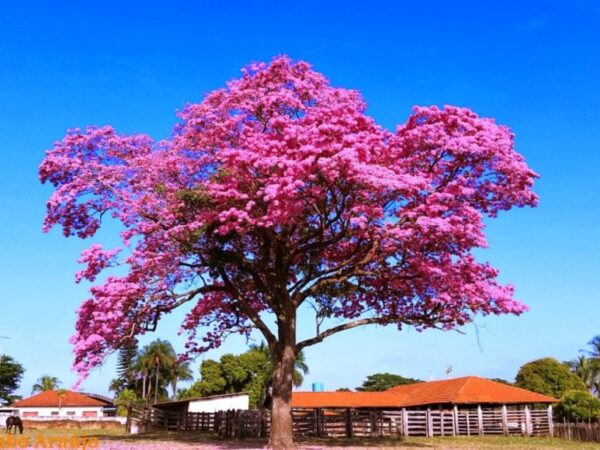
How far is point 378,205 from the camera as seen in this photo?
23.4 metres

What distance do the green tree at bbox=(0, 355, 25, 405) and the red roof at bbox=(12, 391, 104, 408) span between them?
→ 6.64m

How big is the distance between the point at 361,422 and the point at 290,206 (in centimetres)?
2177

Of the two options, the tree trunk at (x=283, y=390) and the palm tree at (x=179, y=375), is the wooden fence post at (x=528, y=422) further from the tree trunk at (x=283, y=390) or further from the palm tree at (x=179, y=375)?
the palm tree at (x=179, y=375)

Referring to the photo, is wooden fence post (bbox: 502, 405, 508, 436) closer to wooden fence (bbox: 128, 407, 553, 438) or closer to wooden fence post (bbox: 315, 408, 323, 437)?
wooden fence (bbox: 128, 407, 553, 438)

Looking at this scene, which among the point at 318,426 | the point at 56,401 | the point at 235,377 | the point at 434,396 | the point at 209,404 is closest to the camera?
the point at 318,426

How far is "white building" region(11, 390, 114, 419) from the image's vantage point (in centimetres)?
9219

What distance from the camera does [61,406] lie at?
92750mm

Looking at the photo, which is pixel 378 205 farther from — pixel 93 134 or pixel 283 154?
pixel 93 134

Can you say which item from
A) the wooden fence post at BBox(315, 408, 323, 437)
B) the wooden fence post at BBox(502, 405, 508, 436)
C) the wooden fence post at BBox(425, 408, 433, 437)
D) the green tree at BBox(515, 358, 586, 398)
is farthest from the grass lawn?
the green tree at BBox(515, 358, 586, 398)

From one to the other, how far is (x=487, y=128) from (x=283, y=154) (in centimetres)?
733

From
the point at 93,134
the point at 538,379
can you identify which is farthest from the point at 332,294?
the point at 538,379

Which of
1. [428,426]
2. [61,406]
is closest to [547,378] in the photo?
[428,426]

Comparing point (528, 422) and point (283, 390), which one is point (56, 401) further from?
point (283, 390)

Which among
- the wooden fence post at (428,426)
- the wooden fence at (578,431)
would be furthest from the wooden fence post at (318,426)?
the wooden fence at (578,431)
